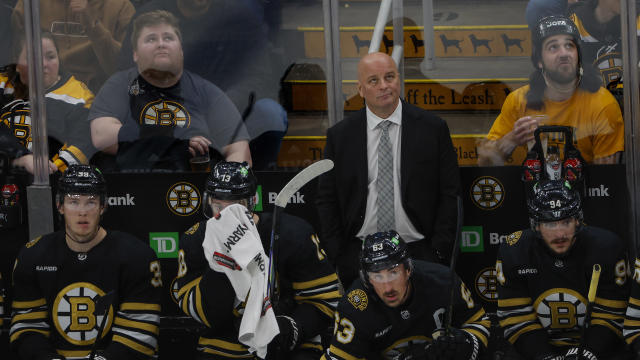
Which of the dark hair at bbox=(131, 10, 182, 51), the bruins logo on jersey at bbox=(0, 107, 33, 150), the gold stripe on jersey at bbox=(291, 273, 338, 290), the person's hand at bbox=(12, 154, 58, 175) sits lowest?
the gold stripe on jersey at bbox=(291, 273, 338, 290)

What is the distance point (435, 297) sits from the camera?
4.05 meters

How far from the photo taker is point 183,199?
5086 millimetres

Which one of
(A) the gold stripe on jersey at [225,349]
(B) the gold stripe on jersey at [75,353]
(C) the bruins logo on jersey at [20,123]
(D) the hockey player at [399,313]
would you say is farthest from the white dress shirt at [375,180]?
(C) the bruins logo on jersey at [20,123]

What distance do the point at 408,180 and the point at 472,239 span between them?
596 millimetres

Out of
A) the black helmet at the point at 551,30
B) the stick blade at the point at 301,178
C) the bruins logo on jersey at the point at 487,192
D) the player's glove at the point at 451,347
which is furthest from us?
the bruins logo on jersey at the point at 487,192

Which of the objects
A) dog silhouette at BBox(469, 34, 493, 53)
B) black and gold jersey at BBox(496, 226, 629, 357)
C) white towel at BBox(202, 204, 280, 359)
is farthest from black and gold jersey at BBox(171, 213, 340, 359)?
dog silhouette at BBox(469, 34, 493, 53)

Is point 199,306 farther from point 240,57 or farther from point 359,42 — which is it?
point 359,42

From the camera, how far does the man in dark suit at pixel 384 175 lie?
4.58 m

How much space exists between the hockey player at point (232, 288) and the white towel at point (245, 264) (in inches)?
3.1

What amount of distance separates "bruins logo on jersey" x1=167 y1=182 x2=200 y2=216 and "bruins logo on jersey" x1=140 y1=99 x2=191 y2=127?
0.32 metres

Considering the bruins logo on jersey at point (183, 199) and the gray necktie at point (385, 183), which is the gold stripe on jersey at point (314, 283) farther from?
the bruins logo on jersey at point (183, 199)

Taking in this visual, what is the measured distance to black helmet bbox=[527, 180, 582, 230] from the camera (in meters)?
4.21

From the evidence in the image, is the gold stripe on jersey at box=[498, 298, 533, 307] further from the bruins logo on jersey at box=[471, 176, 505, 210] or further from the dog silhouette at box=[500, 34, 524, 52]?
the dog silhouette at box=[500, 34, 524, 52]

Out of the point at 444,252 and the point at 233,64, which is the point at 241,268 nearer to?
the point at 444,252
